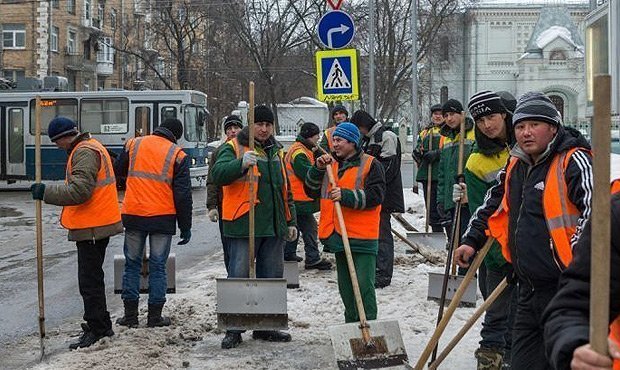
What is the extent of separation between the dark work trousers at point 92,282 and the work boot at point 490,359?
2976mm

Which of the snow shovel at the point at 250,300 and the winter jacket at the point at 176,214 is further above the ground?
the winter jacket at the point at 176,214

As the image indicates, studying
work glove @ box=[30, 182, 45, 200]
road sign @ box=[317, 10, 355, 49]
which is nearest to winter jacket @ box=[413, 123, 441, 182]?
road sign @ box=[317, 10, 355, 49]

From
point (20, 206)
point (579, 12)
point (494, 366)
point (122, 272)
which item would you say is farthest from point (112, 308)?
point (579, 12)

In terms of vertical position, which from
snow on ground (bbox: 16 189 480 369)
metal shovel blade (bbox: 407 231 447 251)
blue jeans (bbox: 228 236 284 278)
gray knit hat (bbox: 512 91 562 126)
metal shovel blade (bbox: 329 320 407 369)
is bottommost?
snow on ground (bbox: 16 189 480 369)

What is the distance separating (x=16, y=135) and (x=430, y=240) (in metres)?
18.6

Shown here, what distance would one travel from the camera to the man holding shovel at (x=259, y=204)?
6559mm

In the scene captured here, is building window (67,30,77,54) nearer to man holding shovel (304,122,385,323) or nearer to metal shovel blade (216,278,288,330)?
metal shovel blade (216,278,288,330)

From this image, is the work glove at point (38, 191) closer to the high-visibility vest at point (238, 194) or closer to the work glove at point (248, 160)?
the high-visibility vest at point (238, 194)

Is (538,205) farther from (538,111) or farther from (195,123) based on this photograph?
(195,123)

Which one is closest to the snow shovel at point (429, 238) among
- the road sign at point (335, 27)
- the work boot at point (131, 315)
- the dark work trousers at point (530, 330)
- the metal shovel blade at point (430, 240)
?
the metal shovel blade at point (430, 240)

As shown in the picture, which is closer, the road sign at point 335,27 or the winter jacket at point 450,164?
the winter jacket at point 450,164

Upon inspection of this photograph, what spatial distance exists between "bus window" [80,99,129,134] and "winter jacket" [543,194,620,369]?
23817mm

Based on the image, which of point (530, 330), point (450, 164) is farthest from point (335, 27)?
point (530, 330)

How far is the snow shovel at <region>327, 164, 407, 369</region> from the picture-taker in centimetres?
545
